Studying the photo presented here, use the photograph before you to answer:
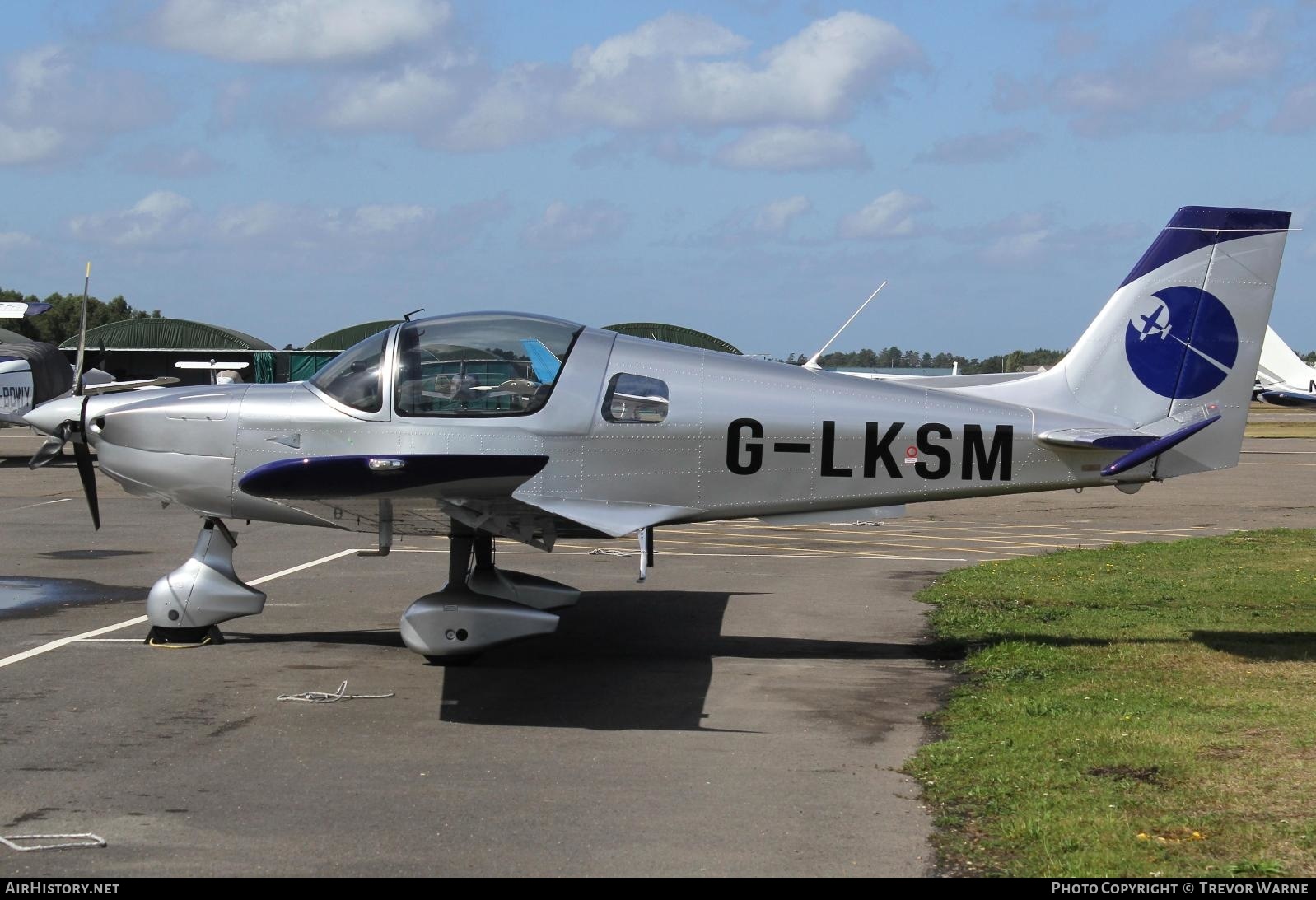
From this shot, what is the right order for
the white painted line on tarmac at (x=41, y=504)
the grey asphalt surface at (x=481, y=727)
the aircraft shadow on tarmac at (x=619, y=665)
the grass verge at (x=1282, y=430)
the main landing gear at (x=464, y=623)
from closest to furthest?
the grey asphalt surface at (x=481, y=727), the aircraft shadow on tarmac at (x=619, y=665), the main landing gear at (x=464, y=623), the white painted line on tarmac at (x=41, y=504), the grass verge at (x=1282, y=430)

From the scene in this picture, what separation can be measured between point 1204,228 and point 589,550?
28.0 ft

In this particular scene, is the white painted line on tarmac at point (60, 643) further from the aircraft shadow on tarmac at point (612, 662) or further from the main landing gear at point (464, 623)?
the main landing gear at point (464, 623)

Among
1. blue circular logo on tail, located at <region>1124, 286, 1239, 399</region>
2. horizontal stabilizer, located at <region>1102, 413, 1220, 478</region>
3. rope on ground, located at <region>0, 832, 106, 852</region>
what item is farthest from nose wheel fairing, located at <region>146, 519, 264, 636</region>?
blue circular logo on tail, located at <region>1124, 286, 1239, 399</region>

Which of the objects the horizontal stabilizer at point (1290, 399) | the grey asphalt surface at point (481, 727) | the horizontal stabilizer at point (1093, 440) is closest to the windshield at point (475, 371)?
the grey asphalt surface at point (481, 727)

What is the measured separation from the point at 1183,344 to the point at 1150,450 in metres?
1.09

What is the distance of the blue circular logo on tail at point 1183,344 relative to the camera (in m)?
9.37

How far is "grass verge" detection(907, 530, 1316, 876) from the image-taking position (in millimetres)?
5203

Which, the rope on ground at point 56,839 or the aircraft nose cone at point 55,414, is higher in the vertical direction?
the aircraft nose cone at point 55,414

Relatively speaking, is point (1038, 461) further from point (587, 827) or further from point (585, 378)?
point (587, 827)

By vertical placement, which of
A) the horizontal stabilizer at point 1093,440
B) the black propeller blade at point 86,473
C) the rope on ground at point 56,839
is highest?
the horizontal stabilizer at point 1093,440

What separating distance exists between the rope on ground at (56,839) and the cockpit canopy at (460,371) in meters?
4.05

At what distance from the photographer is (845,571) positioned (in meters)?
13.9

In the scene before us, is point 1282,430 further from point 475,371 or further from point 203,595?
point 203,595

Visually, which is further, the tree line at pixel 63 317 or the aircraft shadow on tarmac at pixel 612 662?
the tree line at pixel 63 317
